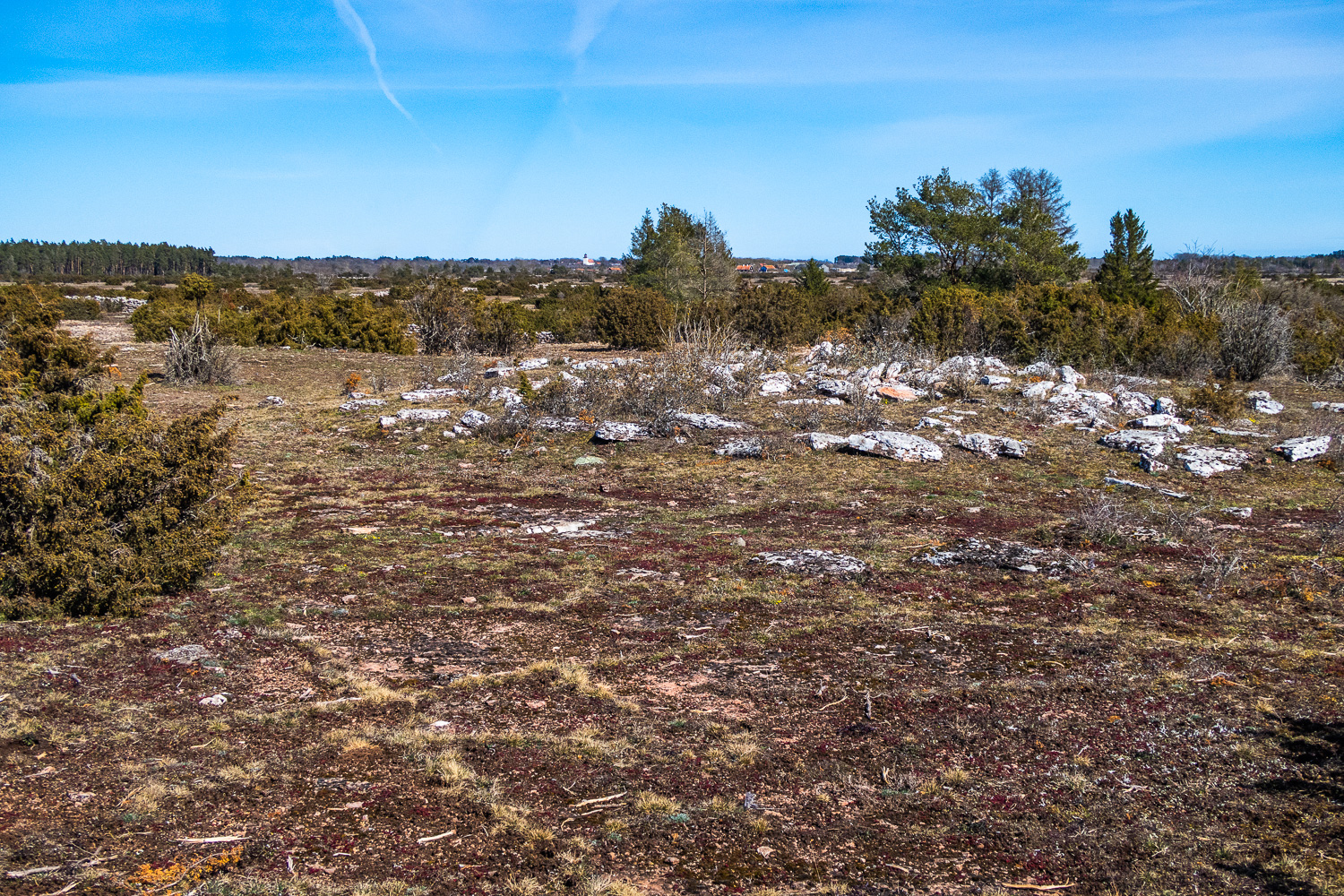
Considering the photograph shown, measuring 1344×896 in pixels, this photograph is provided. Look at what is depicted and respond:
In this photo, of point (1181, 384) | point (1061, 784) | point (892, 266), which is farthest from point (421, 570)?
point (892, 266)

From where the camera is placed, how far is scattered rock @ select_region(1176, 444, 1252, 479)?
8.91 m

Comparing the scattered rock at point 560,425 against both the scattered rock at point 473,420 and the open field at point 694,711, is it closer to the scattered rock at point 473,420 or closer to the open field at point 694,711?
the scattered rock at point 473,420

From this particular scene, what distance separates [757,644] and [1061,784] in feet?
6.00

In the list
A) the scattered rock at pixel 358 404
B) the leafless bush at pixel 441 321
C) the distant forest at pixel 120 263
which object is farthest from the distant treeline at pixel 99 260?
the scattered rock at pixel 358 404

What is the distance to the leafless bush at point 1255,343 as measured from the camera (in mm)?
14961

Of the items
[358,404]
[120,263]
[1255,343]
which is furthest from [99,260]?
[1255,343]

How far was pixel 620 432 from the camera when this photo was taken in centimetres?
1029

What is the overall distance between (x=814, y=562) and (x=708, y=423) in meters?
4.83

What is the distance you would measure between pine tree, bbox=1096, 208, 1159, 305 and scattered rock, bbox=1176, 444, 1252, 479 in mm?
17240

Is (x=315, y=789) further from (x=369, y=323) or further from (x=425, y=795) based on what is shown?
(x=369, y=323)

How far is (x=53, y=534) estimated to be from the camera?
4.73 meters

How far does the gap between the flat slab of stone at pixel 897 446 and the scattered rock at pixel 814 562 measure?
3401 mm

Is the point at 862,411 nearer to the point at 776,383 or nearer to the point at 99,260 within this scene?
the point at 776,383

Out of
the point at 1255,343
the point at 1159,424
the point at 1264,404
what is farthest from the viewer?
the point at 1255,343
